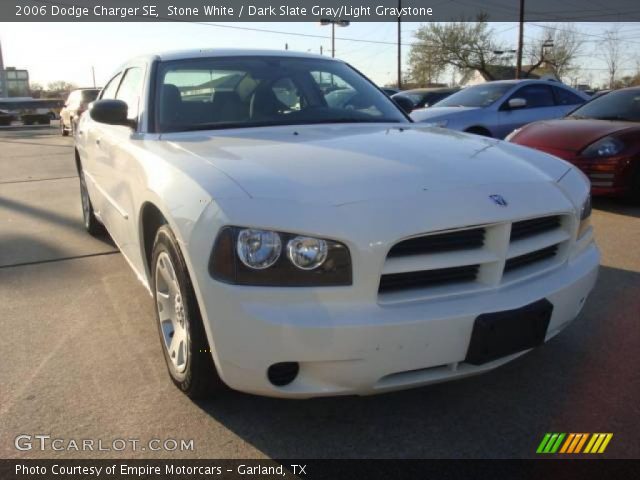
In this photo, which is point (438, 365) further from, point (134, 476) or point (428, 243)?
point (134, 476)

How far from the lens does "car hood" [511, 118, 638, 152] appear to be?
20.0 feet

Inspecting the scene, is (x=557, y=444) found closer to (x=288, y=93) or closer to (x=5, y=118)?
(x=288, y=93)

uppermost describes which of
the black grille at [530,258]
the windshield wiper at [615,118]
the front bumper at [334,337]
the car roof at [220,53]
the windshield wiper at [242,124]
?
the car roof at [220,53]

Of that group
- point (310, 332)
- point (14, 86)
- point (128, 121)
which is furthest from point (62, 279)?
point (14, 86)

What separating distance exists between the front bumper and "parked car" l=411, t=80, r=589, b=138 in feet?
21.2

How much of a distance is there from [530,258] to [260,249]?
3.69 feet

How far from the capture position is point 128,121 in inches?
130

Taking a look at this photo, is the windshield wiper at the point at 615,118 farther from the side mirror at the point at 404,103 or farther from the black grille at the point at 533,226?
the black grille at the point at 533,226

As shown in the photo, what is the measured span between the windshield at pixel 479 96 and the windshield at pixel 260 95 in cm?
548

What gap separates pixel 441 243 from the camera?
2.08 m

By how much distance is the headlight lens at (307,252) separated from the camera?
6.38ft

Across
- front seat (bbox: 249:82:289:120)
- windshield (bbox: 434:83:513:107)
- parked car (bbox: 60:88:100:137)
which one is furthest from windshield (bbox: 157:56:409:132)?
parked car (bbox: 60:88:100:137)

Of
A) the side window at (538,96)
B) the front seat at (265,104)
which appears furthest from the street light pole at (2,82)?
the front seat at (265,104)

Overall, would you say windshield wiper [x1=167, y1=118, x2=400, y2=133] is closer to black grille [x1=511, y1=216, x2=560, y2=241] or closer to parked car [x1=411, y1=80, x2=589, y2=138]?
black grille [x1=511, y1=216, x2=560, y2=241]
